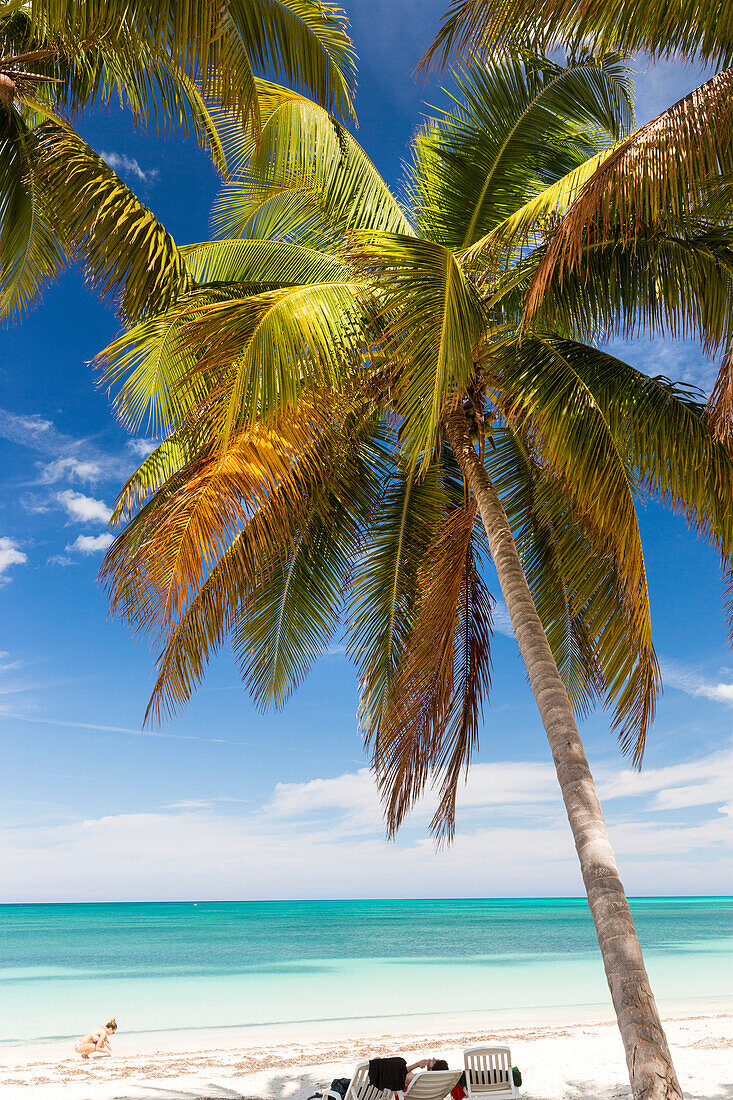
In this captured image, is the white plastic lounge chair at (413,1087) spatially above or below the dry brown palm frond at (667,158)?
below

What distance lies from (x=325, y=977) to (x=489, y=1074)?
1882 centimetres

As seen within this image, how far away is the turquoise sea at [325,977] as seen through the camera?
1580 cm

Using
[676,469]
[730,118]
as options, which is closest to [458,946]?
[676,469]

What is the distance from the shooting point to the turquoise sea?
51.8ft

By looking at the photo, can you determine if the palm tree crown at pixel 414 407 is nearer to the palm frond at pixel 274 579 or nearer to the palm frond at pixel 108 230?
the palm frond at pixel 274 579

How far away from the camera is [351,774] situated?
216ft

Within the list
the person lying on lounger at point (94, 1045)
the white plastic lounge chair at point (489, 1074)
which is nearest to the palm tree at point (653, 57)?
the white plastic lounge chair at point (489, 1074)

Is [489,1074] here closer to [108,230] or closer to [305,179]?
[108,230]

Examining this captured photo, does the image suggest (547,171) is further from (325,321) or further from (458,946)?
(458,946)

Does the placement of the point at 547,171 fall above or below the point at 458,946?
above

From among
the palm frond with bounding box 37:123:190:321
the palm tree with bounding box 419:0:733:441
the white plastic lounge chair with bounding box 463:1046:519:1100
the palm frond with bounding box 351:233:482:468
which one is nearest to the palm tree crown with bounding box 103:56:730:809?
the palm frond with bounding box 351:233:482:468

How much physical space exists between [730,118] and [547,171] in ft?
10.1

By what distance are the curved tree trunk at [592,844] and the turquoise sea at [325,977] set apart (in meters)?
11.5

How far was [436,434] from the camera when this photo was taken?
563 cm
